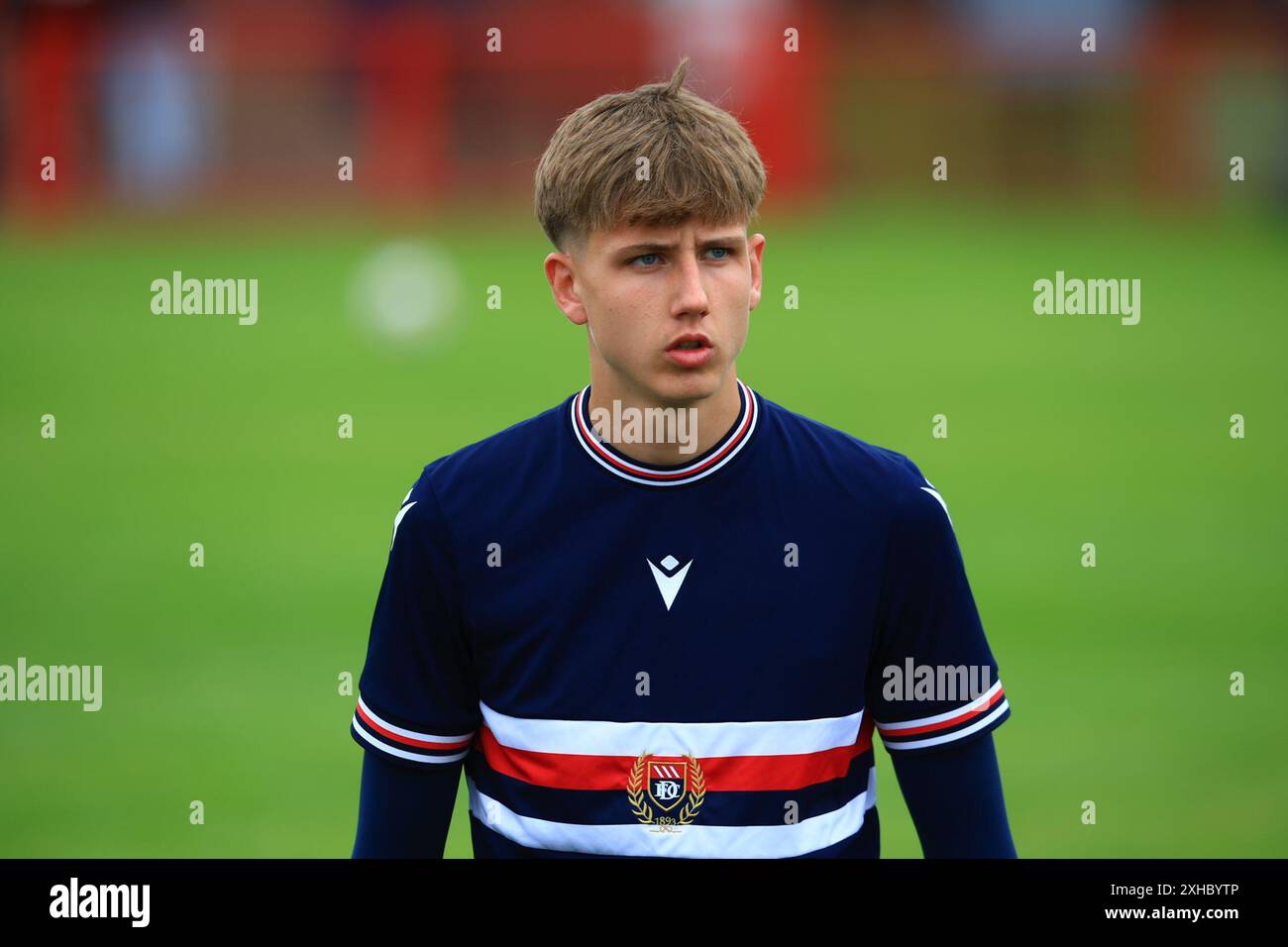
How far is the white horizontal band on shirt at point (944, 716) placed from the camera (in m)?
3.33

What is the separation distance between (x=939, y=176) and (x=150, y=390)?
14.3 meters

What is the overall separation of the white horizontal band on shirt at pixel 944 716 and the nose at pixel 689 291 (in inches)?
35.8

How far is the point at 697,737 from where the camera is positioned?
10.7 ft

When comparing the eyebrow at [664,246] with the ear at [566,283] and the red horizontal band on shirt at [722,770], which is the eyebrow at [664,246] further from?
the red horizontal band on shirt at [722,770]

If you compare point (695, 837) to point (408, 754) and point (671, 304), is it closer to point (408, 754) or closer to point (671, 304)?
point (408, 754)

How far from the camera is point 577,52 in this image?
25.8 meters

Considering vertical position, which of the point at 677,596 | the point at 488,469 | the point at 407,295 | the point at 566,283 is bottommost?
the point at 407,295

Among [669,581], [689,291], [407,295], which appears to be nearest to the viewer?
[689,291]

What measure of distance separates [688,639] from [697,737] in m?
0.19

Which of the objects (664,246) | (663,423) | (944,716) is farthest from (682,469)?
(944,716)

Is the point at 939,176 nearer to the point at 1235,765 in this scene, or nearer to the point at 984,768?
the point at 1235,765
